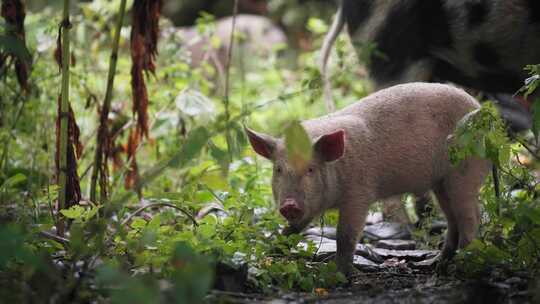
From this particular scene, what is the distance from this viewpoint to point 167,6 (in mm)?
11562

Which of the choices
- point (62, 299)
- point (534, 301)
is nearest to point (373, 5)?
point (534, 301)

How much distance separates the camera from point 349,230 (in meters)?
3.02

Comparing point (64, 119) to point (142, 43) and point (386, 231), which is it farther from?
point (386, 231)

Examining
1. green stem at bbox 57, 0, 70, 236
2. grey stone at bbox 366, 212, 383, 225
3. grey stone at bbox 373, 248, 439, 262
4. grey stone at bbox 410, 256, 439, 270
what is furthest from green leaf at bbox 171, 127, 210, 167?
grey stone at bbox 366, 212, 383, 225

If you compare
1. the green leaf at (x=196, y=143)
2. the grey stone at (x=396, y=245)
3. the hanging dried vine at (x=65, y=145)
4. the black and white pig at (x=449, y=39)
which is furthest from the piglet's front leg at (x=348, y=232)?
the black and white pig at (x=449, y=39)

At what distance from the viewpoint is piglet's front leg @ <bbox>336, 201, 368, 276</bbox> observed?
301cm

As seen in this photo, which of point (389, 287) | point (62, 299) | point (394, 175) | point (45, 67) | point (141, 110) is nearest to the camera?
point (62, 299)

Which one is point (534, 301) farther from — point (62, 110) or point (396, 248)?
point (62, 110)

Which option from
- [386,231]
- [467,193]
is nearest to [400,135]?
[467,193]

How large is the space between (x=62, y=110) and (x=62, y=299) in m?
1.27

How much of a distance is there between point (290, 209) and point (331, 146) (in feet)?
0.92

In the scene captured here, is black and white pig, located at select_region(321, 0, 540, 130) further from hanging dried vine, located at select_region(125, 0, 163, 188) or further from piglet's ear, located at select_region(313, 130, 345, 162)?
piglet's ear, located at select_region(313, 130, 345, 162)

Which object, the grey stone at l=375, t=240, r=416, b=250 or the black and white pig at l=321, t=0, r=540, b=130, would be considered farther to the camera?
the black and white pig at l=321, t=0, r=540, b=130

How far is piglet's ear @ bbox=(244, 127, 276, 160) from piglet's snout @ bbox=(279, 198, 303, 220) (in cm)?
25
